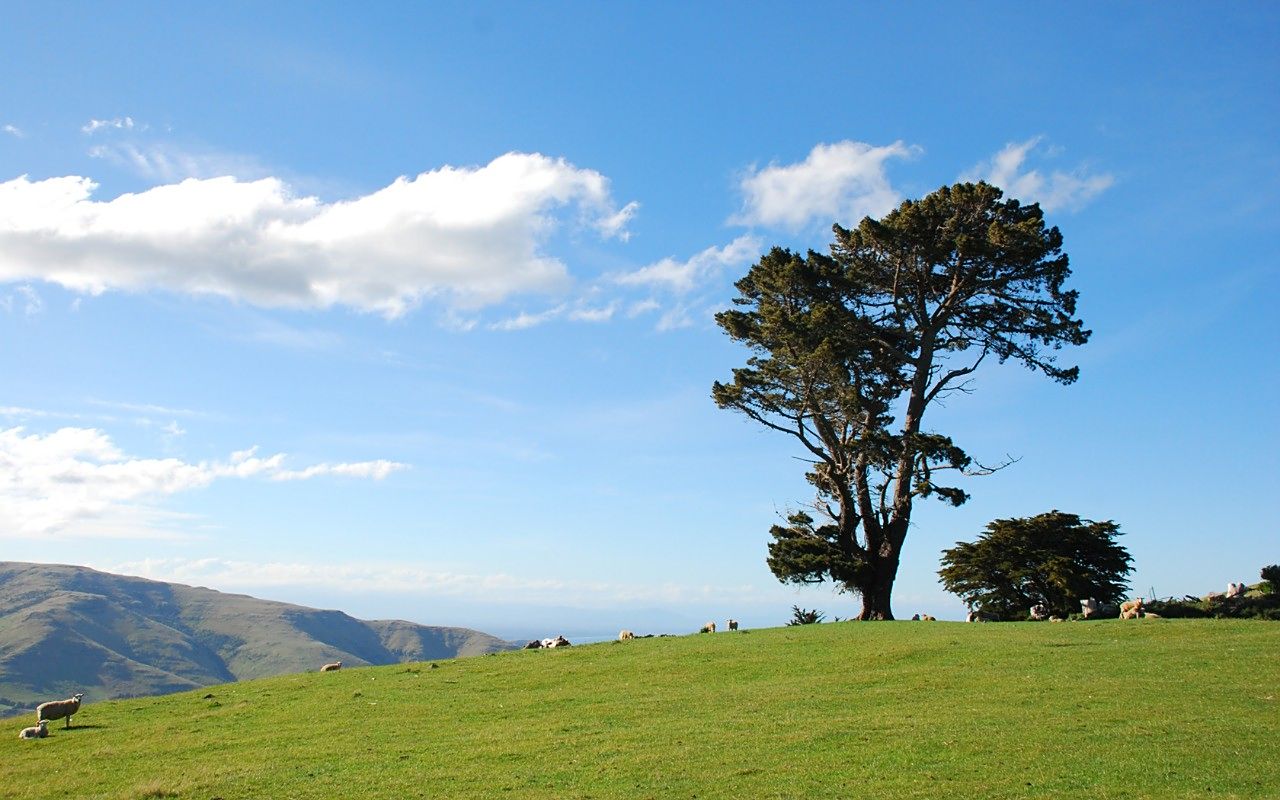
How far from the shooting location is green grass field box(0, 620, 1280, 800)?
15.4 meters

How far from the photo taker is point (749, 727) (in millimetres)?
19875

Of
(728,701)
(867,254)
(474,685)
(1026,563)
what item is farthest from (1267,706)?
(867,254)

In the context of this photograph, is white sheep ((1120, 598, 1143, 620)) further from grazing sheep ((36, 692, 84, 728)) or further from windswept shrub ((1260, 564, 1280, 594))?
grazing sheep ((36, 692, 84, 728))

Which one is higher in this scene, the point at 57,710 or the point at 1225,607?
the point at 1225,607

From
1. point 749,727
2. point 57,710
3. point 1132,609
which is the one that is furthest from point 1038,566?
point 57,710

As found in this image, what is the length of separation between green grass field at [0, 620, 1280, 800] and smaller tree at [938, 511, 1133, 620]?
10150 millimetres

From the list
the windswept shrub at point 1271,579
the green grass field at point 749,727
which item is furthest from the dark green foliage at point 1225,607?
the green grass field at point 749,727

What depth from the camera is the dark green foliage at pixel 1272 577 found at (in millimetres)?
38406

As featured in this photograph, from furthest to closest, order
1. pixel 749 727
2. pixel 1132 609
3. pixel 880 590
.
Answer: pixel 880 590 → pixel 1132 609 → pixel 749 727

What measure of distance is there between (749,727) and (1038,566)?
30679mm

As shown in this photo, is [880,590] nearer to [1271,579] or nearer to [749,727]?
[1271,579]

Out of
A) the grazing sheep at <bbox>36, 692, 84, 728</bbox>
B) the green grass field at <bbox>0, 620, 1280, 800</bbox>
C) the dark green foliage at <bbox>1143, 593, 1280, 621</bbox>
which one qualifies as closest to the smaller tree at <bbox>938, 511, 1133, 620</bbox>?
the dark green foliage at <bbox>1143, 593, 1280, 621</bbox>

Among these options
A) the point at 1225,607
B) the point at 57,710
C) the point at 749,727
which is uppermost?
the point at 1225,607

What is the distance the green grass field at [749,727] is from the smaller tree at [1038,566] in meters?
10.1
